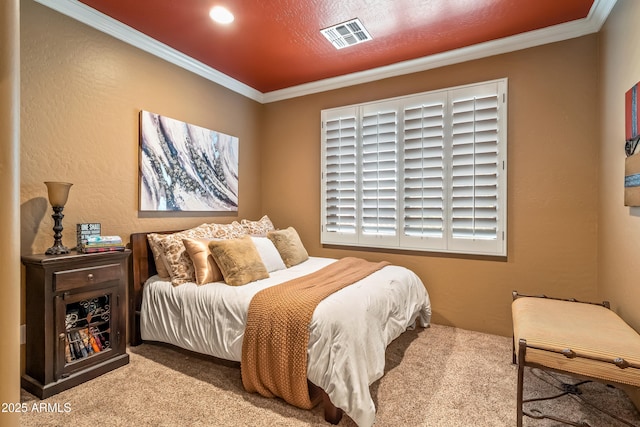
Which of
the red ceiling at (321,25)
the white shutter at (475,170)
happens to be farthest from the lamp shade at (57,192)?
the white shutter at (475,170)

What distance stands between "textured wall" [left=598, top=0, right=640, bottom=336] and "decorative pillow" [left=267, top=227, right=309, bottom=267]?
2.55m

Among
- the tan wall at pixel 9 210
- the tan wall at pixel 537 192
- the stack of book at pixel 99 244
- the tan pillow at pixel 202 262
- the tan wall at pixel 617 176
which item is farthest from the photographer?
the tan wall at pixel 537 192

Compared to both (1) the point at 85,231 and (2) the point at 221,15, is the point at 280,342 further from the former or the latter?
(2) the point at 221,15

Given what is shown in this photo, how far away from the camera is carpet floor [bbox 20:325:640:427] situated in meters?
1.83

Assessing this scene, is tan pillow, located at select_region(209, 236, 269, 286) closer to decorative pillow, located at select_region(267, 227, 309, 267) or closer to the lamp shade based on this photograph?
decorative pillow, located at select_region(267, 227, 309, 267)

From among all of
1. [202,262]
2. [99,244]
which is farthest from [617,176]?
[99,244]

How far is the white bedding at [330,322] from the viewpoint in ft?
5.80

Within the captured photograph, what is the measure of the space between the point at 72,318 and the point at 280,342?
155cm

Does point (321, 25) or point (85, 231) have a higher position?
point (321, 25)

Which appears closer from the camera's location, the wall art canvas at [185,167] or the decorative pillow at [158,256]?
the decorative pillow at [158,256]

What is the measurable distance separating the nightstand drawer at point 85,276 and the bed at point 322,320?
37 centimetres

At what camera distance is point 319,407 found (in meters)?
1.96

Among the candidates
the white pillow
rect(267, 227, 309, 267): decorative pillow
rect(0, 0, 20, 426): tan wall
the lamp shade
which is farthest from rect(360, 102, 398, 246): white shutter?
rect(0, 0, 20, 426): tan wall

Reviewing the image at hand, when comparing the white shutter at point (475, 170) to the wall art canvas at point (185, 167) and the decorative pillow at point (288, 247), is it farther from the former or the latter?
the wall art canvas at point (185, 167)
